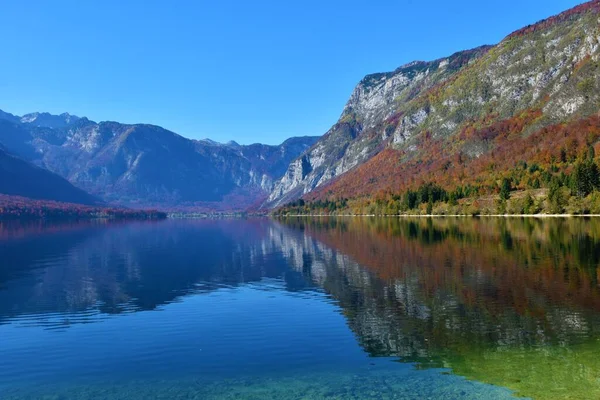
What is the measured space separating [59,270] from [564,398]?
6655 centimetres

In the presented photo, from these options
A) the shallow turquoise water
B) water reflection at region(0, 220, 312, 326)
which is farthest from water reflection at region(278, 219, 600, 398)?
water reflection at region(0, 220, 312, 326)

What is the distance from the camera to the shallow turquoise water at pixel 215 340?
22609 millimetres

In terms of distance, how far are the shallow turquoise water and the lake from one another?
134 mm

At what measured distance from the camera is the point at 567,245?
75.8 meters

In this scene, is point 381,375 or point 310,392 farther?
point 381,375

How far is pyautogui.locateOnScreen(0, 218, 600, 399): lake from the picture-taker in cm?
2272

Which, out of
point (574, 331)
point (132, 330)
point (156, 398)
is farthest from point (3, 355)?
point (574, 331)

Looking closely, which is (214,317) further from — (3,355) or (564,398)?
(564,398)

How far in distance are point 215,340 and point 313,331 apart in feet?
22.5

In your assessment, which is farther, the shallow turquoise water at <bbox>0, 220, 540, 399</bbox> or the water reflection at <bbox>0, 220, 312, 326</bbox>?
the water reflection at <bbox>0, 220, 312, 326</bbox>

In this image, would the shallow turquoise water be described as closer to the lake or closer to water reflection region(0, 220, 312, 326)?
the lake

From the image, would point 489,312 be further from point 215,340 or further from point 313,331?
point 215,340

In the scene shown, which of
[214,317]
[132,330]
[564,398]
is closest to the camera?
[564,398]

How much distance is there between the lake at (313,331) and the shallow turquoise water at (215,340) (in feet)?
0.44
